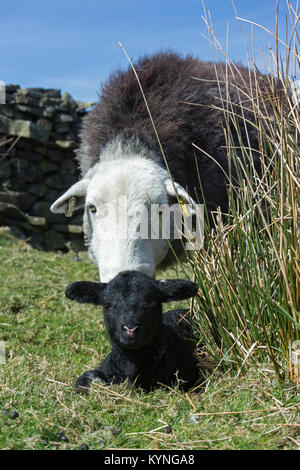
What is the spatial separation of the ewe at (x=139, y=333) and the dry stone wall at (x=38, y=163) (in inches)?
321

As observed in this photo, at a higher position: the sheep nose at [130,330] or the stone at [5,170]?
the stone at [5,170]

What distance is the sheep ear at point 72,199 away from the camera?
196 inches

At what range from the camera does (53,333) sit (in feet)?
15.7

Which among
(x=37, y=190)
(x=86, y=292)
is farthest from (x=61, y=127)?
(x=86, y=292)

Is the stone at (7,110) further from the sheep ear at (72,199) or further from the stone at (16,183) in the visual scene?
the sheep ear at (72,199)

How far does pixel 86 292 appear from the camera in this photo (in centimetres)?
325

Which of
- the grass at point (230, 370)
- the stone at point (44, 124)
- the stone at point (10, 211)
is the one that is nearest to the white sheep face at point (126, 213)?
the grass at point (230, 370)

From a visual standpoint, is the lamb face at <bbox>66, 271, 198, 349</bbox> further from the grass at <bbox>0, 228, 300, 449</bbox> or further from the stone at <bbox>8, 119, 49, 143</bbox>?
the stone at <bbox>8, 119, 49, 143</bbox>

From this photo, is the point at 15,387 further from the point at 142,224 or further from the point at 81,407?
the point at 142,224

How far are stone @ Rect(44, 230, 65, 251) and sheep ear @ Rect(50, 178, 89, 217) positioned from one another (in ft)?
21.5

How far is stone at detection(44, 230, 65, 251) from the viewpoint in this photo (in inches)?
463

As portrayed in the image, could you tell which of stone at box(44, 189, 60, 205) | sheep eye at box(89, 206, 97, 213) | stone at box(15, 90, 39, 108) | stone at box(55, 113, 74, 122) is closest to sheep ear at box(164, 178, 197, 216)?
sheep eye at box(89, 206, 97, 213)

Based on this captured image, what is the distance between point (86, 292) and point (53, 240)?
347 inches

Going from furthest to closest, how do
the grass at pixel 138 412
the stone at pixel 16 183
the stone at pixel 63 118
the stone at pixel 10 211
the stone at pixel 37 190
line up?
1. the stone at pixel 63 118
2. the stone at pixel 37 190
3. the stone at pixel 16 183
4. the stone at pixel 10 211
5. the grass at pixel 138 412
